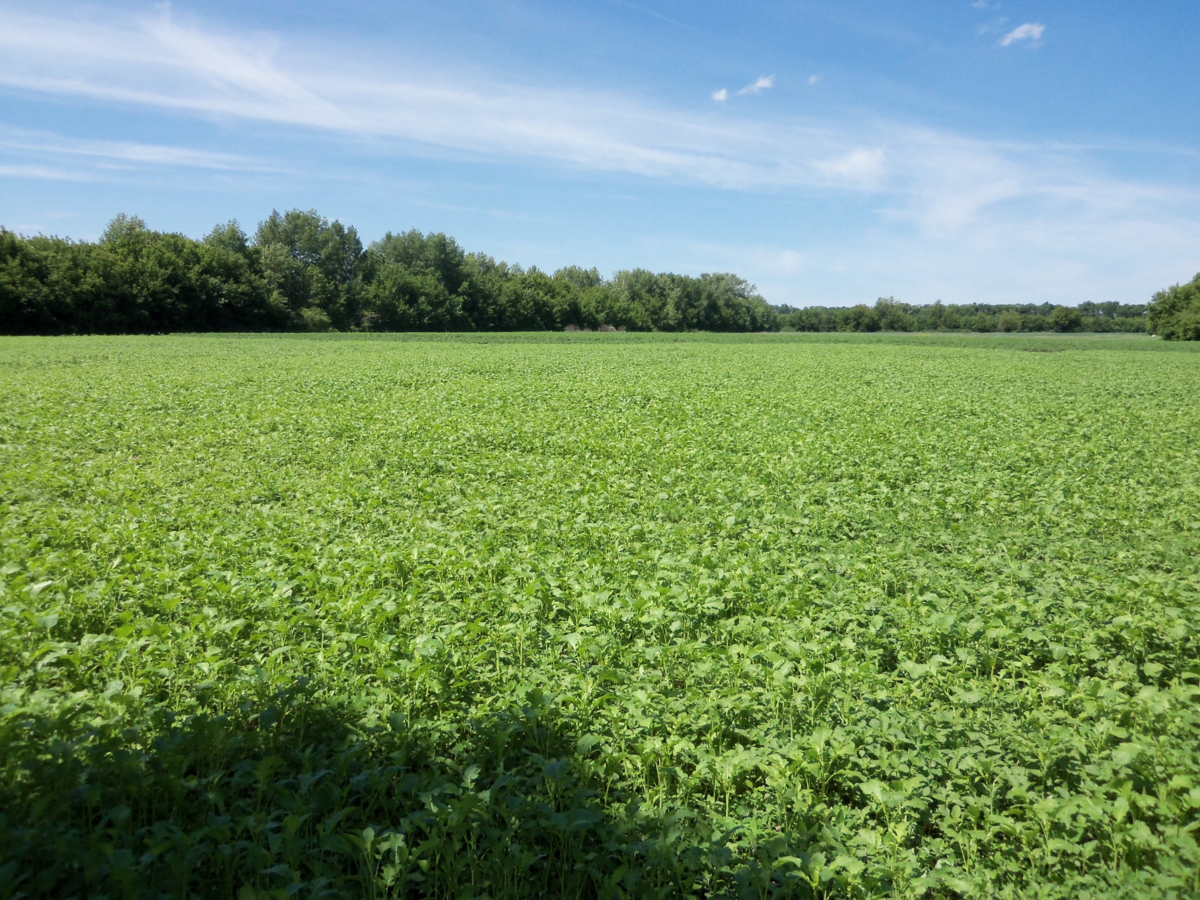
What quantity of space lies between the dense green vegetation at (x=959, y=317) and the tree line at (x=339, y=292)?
0.72 metres

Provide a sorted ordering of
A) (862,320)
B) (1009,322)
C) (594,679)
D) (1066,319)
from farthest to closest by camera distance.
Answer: (862,320)
(1009,322)
(1066,319)
(594,679)

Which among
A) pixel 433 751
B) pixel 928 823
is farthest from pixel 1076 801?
pixel 433 751

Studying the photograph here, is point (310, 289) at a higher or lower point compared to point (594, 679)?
higher

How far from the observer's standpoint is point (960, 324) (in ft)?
530

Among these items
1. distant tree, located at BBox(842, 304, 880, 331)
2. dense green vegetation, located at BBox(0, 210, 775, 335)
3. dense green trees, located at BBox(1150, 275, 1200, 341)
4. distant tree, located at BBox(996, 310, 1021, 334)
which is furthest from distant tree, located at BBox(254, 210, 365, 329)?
distant tree, located at BBox(996, 310, 1021, 334)

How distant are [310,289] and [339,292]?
11.8 ft

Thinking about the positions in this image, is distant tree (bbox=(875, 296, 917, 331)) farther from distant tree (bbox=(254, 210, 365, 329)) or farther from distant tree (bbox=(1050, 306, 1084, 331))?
distant tree (bbox=(254, 210, 365, 329))

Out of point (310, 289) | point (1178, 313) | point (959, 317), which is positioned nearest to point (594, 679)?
point (310, 289)

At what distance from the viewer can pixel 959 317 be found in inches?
6452

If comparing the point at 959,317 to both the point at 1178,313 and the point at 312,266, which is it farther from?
the point at 312,266

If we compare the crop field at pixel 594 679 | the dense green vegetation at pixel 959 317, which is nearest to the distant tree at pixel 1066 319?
the dense green vegetation at pixel 959 317

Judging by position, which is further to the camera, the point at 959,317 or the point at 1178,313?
the point at 959,317

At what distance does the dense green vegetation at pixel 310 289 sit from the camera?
5978 cm

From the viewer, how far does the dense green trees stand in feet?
246
